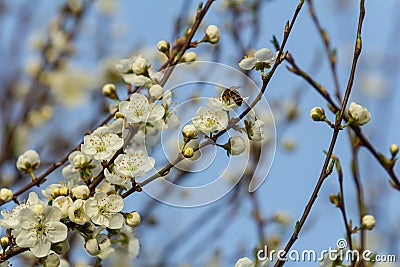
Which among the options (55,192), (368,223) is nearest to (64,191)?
(55,192)

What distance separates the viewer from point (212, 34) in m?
1.72

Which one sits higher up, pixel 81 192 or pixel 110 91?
pixel 110 91

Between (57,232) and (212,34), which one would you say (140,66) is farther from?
(57,232)

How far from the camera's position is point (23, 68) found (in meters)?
3.94

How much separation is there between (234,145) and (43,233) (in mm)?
490

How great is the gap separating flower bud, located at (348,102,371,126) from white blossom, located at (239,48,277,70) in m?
0.25

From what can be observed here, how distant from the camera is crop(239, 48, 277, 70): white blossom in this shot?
1.35 meters

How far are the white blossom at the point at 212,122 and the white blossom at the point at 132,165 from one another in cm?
15

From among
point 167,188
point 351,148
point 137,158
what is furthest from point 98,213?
point 167,188

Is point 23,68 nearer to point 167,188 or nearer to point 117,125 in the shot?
point 167,188

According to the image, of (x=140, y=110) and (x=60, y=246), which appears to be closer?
(x=60, y=246)

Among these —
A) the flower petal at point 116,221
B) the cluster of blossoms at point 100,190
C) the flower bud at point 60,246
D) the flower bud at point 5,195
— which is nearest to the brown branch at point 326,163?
the cluster of blossoms at point 100,190

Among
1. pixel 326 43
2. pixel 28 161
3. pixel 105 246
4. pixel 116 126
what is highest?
pixel 326 43

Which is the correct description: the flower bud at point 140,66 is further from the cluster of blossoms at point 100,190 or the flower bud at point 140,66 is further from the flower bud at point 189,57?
the flower bud at point 189,57
